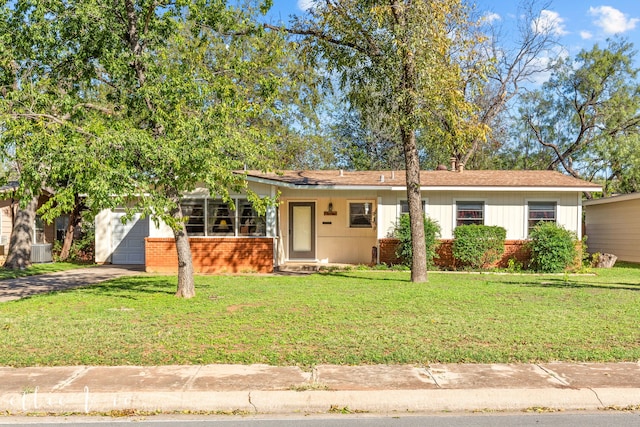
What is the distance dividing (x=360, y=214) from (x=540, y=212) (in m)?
Answer: 6.02

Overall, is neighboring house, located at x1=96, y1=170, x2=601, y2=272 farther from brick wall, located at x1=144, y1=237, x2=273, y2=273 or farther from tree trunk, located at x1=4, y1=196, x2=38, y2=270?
tree trunk, located at x1=4, y1=196, x2=38, y2=270

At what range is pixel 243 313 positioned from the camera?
32.6ft

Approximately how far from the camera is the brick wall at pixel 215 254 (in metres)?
18.0

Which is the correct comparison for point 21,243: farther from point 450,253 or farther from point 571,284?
point 571,284

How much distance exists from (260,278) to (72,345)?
845 cm

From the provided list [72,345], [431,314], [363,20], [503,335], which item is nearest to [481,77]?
[363,20]

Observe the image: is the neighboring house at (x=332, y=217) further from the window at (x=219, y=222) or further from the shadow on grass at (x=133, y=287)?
the shadow on grass at (x=133, y=287)

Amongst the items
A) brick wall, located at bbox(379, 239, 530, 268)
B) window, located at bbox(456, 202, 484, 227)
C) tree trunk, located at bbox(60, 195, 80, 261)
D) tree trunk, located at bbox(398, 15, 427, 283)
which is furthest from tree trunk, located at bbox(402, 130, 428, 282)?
A: tree trunk, located at bbox(60, 195, 80, 261)

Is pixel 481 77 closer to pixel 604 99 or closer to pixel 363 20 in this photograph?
pixel 363 20

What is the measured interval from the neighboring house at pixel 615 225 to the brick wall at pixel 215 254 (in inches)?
554

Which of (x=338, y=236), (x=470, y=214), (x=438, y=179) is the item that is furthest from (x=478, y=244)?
(x=338, y=236)

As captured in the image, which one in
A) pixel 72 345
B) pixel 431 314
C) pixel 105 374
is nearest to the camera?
pixel 105 374

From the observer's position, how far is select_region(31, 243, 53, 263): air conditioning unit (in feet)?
70.2

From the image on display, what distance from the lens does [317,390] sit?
5895 millimetres
